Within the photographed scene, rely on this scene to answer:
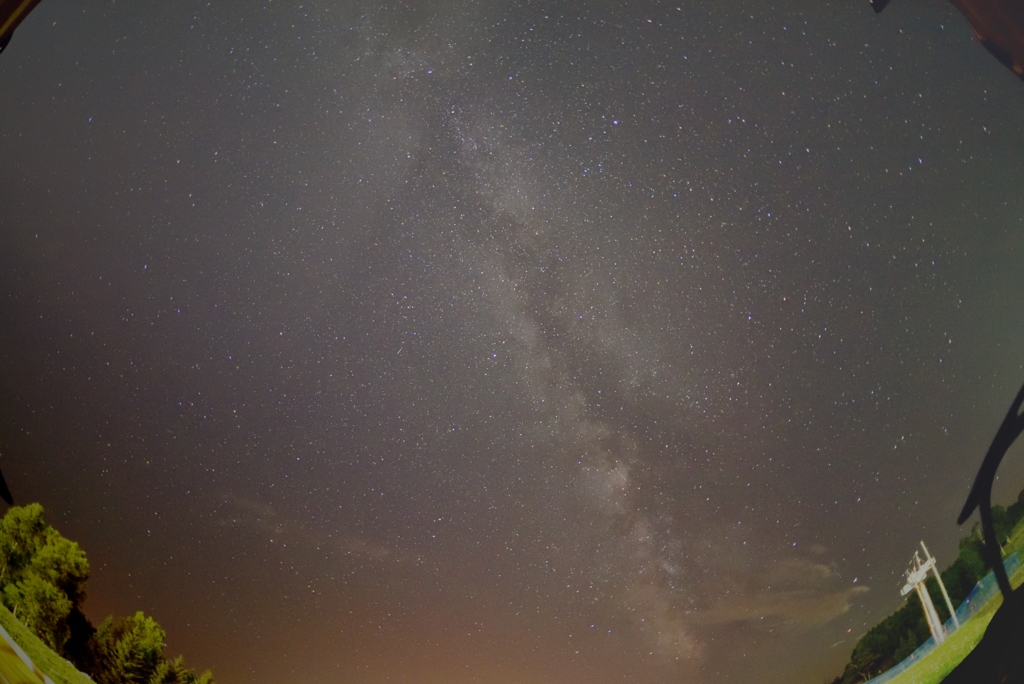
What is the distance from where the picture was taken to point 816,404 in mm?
2408

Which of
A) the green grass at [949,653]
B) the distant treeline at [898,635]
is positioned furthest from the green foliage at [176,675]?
the green grass at [949,653]

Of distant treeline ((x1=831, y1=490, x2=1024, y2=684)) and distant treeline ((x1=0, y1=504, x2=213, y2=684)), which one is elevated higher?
distant treeline ((x1=831, y1=490, x2=1024, y2=684))

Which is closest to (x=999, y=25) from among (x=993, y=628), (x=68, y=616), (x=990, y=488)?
(x=990, y=488)

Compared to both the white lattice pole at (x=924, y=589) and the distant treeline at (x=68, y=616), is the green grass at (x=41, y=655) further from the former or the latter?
the white lattice pole at (x=924, y=589)

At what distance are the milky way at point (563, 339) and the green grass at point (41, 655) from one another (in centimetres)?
26

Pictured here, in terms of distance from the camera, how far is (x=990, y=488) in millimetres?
2434

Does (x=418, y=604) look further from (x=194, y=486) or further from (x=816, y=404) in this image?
(x=816, y=404)

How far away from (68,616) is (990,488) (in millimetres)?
3963

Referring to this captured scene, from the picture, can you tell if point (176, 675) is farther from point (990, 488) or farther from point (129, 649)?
point (990, 488)

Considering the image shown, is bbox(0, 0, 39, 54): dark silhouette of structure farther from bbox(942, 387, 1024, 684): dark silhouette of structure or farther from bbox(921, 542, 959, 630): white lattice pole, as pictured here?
bbox(942, 387, 1024, 684): dark silhouette of structure

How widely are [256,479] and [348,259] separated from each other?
1.02m

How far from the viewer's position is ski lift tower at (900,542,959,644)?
2354 mm

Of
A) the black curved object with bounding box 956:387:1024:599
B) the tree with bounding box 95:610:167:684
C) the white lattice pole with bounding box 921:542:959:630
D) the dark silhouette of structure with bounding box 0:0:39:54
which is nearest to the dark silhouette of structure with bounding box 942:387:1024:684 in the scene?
the black curved object with bounding box 956:387:1024:599

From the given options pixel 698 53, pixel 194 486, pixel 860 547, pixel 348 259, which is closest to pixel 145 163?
pixel 348 259
